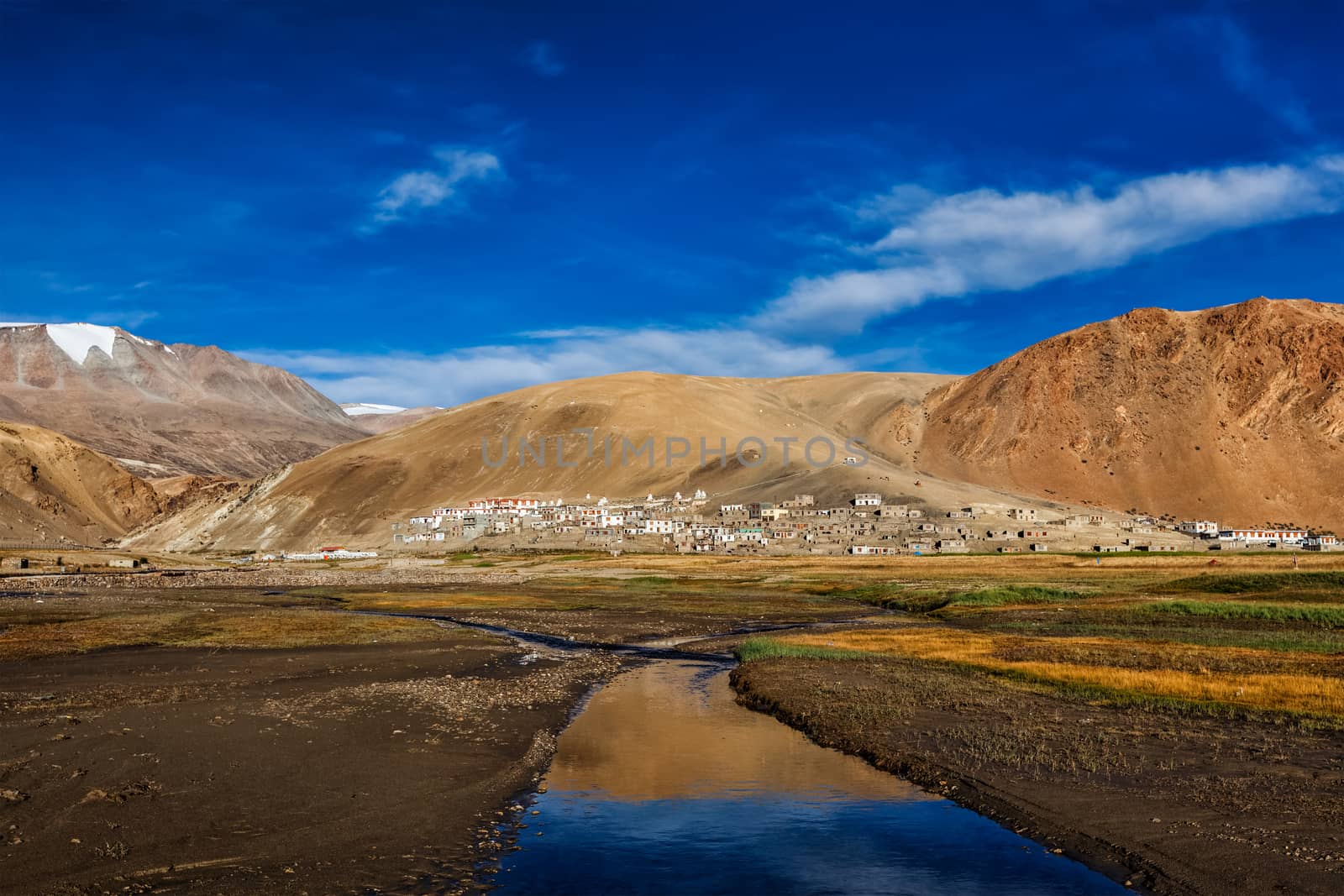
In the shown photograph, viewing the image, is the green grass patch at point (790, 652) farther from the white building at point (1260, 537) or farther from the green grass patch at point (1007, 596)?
the white building at point (1260, 537)

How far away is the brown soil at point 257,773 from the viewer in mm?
14375

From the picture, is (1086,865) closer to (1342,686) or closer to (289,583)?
(1342,686)

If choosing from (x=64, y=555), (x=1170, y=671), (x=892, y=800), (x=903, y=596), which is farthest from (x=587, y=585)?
(x=64, y=555)

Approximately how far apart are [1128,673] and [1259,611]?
89.6 feet

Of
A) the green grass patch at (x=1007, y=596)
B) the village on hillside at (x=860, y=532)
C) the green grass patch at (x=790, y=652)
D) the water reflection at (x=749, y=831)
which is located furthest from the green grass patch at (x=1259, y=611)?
the village on hillside at (x=860, y=532)

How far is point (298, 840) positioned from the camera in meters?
15.7

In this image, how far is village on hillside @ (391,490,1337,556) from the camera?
6368 inches

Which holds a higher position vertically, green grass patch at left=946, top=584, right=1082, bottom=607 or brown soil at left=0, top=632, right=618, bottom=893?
brown soil at left=0, top=632, right=618, bottom=893

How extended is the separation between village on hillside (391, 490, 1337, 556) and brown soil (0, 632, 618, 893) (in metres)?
132

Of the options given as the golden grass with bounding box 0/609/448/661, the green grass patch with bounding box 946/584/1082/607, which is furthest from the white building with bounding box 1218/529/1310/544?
the golden grass with bounding box 0/609/448/661

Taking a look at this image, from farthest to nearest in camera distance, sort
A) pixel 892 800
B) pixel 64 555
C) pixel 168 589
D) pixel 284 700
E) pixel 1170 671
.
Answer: pixel 64 555
pixel 168 589
pixel 1170 671
pixel 284 700
pixel 892 800

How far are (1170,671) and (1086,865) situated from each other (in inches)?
816

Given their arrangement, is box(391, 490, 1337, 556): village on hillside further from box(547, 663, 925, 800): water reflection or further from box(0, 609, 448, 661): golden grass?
box(547, 663, 925, 800): water reflection

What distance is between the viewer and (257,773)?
19594mm
